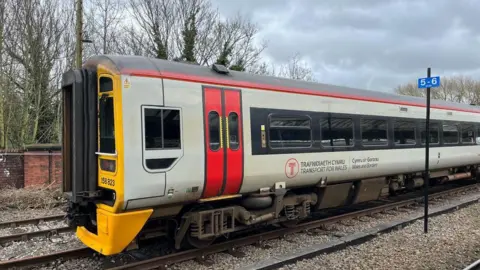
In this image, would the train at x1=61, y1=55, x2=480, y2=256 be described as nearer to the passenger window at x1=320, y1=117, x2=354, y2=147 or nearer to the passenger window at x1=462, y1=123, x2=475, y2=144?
the passenger window at x1=320, y1=117, x2=354, y2=147

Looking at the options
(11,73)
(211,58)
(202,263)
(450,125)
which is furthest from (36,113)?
(450,125)

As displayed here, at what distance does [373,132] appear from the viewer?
957 cm

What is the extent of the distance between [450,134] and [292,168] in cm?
777

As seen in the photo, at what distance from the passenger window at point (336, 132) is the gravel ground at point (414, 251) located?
2.02 m

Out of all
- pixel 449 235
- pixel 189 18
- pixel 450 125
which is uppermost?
pixel 189 18

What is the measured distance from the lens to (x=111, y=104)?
18.6ft

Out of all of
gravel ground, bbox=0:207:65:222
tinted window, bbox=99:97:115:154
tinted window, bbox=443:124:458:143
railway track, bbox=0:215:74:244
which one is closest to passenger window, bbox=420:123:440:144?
tinted window, bbox=443:124:458:143

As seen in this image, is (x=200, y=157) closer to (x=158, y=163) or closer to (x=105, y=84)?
(x=158, y=163)

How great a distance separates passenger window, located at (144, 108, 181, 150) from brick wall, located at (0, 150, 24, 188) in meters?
9.35

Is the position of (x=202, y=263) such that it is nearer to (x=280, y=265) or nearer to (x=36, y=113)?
(x=280, y=265)

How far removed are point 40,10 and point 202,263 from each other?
17.2 metres

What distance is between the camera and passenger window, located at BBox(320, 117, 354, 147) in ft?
27.0

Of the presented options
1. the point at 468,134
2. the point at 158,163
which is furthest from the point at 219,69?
the point at 468,134

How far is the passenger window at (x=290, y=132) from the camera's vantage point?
23.8 ft
